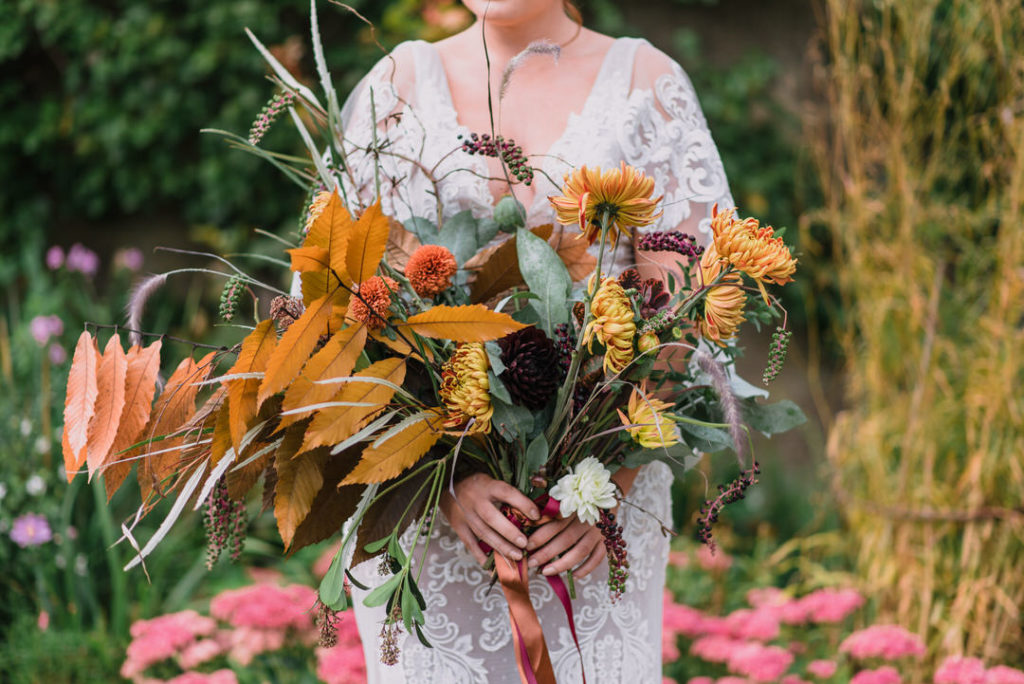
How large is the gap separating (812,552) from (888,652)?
134cm

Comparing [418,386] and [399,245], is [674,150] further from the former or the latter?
[418,386]

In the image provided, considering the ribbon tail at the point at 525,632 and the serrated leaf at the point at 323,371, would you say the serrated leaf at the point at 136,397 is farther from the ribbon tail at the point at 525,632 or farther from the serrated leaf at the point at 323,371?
the ribbon tail at the point at 525,632

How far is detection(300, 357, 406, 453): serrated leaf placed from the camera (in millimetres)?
1141

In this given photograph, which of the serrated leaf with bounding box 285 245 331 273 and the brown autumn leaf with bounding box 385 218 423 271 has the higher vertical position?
the brown autumn leaf with bounding box 385 218 423 271

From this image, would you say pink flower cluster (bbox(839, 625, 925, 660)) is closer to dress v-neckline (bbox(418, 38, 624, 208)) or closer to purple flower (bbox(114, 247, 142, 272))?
dress v-neckline (bbox(418, 38, 624, 208))

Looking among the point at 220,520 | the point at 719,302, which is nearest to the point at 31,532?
the point at 220,520

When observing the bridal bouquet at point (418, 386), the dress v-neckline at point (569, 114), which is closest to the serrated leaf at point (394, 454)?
the bridal bouquet at point (418, 386)

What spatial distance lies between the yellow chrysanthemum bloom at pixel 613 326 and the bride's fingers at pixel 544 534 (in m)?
0.28

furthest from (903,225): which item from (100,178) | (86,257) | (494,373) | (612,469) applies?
(100,178)

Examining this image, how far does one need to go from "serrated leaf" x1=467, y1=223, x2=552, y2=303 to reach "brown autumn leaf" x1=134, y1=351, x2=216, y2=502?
408 millimetres

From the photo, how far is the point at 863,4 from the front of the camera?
3.66 meters

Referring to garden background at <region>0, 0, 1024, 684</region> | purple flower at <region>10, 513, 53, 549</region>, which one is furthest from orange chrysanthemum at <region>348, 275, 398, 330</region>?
purple flower at <region>10, 513, 53, 549</region>

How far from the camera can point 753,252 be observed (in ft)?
3.93

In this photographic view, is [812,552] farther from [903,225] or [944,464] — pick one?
[903,225]
